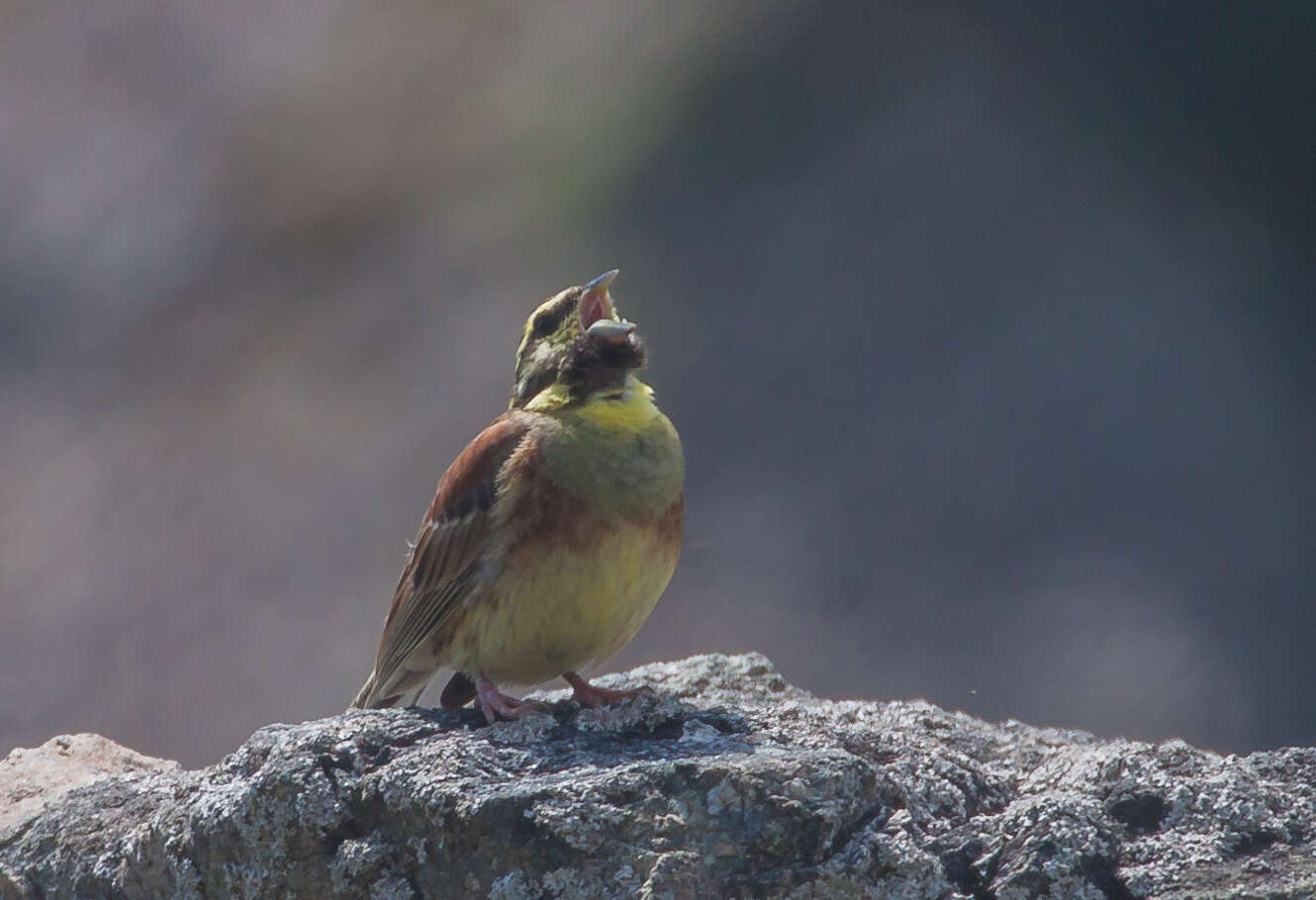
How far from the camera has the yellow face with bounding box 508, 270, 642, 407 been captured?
3.78 meters

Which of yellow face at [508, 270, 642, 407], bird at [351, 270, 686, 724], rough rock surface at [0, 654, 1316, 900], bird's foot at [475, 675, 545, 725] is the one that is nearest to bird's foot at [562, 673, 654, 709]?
bird at [351, 270, 686, 724]

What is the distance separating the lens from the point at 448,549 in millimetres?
3689

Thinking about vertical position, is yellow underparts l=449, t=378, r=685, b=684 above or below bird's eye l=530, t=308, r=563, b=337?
below

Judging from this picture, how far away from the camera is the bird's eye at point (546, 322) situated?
394cm

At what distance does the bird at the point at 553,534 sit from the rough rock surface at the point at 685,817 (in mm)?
411

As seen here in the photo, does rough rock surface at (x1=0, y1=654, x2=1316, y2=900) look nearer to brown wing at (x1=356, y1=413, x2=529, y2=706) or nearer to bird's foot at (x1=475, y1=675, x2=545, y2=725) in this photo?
bird's foot at (x1=475, y1=675, x2=545, y2=725)

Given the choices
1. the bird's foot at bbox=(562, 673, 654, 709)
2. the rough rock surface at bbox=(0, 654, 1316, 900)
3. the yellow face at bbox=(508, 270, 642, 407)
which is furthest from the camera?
the yellow face at bbox=(508, 270, 642, 407)

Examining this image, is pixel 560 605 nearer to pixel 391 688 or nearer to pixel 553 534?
pixel 553 534

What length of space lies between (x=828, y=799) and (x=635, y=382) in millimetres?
1620

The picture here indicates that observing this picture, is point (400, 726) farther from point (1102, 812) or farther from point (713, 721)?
point (1102, 812)

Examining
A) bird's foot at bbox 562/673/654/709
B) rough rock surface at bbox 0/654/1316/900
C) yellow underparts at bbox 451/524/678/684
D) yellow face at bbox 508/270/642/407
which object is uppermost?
yellow face at bbox 508/270/642/407

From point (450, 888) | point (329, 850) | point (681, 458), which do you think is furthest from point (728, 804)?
point (681, 458)

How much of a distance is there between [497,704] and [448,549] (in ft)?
1.93

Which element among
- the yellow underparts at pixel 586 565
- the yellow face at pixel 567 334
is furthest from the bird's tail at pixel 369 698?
the yellow face at pixel 567 334
